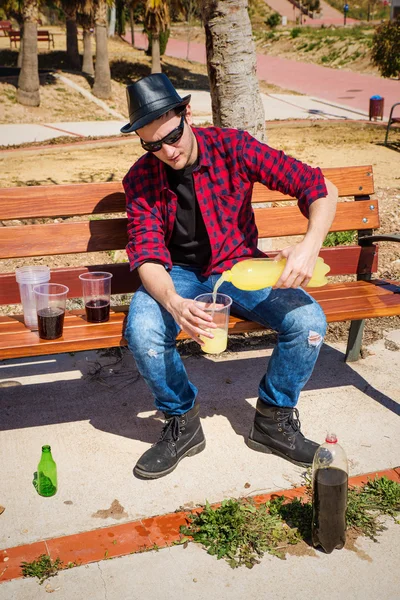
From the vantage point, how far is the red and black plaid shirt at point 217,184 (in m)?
3.51

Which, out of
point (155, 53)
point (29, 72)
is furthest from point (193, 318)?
point (155, 53)

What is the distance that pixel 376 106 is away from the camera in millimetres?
18516

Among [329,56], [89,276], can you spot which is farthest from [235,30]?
[329,56]

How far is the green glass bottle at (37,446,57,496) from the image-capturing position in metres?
3.25

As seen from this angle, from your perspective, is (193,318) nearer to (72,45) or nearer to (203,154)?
(203,154)

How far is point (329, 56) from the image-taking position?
125ft

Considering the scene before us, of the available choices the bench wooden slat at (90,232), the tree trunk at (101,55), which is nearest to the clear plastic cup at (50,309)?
the bench wooden slat at (90,232)

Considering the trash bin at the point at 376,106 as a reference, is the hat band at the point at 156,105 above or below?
above

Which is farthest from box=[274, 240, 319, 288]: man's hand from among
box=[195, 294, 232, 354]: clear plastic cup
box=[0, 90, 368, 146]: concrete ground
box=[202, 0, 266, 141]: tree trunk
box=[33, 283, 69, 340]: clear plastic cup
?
box=[0, 90, 368, 146]: concrete ground

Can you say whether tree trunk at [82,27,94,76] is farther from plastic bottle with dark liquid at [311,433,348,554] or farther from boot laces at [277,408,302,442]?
plastic bottle with dark liquid at [311,433,348,554]

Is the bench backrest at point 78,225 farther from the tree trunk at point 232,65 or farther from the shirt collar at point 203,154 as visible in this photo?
the tree trunk at point 232,65

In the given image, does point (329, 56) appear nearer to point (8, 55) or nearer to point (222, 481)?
point (8, 55)

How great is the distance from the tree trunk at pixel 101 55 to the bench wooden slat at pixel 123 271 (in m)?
20.6

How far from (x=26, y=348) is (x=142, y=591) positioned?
1.24 m
